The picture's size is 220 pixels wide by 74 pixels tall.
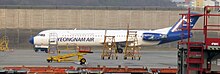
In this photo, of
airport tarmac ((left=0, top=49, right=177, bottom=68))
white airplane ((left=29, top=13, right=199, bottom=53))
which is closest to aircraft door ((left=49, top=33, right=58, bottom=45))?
white airplane ((left=29, top=13, right=199, bottom=53))

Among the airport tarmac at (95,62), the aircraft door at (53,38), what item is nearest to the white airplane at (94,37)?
the aircraft door at (53,38)

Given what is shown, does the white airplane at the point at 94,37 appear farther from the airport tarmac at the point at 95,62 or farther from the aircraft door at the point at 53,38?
the airport tarmac at the point at 95,62

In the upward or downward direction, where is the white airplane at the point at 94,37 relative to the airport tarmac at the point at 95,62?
upward

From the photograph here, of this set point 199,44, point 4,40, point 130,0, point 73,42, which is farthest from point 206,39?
point 130,0

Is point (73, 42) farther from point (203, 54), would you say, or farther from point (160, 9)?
point (203, 54)

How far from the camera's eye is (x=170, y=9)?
74125 mm

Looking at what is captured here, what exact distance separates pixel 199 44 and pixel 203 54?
0.29 m

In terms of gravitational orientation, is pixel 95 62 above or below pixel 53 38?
below

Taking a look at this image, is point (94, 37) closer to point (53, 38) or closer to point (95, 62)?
point (53, 38)

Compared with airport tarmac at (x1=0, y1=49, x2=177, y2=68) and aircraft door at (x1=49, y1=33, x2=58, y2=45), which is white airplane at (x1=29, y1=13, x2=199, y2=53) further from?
airport tarmac at (x1=0, y1=49, x2=177, y2=68)

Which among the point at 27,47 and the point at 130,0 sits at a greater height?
the point at 130,0

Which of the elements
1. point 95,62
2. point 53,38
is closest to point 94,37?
point 53,38

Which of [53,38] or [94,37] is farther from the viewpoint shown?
[94,37]

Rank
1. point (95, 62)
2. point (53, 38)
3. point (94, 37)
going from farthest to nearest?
1. point (94, 37)
2. point (53, 38)
3. point (95, 62)
